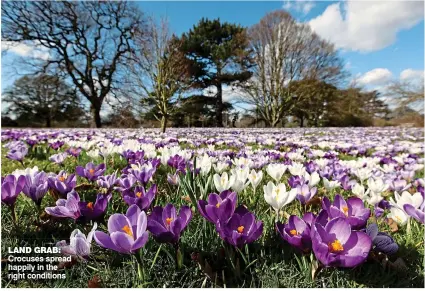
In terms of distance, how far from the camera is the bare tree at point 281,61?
71.2 ft

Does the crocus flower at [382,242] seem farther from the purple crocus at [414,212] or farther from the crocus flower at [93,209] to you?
the crocus flower at [93,209]

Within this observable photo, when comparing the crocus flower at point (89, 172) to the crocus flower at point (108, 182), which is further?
the crocus flower at point (89, 172)

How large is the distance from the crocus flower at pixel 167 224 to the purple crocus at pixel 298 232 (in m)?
0.34

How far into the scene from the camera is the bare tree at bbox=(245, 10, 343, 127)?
21.7m

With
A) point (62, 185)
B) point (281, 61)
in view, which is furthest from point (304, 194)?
point (281, 61)

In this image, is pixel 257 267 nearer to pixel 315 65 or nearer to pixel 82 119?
pixel 315 65

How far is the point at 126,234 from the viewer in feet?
3.03

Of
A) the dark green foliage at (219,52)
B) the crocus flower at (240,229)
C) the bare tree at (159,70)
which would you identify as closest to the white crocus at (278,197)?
the crocus flower at (240,229)

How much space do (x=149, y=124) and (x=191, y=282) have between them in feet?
72.1

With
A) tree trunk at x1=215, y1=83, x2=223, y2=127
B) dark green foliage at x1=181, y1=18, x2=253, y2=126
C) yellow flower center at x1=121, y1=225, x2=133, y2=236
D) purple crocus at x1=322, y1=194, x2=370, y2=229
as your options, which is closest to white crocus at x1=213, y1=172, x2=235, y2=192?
purple crocus at x1=322, y1=194, x2=370, y2=229

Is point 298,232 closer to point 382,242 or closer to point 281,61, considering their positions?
point 382,242

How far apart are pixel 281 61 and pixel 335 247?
2621 cm

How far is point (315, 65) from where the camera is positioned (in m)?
27.5

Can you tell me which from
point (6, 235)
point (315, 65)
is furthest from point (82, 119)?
point (6, 235)
